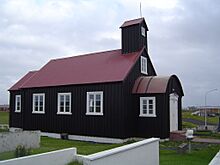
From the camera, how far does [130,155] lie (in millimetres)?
8281

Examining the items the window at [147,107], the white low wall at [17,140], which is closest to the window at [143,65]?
the window at [147,107]

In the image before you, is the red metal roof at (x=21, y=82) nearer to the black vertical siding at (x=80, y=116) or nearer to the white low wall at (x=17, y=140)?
the black vertical siding at (x=80, y=116)

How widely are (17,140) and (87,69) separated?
1054 cm

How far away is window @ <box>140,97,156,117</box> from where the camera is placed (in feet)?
61.1

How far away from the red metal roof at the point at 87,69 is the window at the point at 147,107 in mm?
2161

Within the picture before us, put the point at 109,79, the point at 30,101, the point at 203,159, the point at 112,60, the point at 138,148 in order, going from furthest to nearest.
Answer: the point at 30,101, the point at 112,60, the point at 109,79, the point at 203,159, the point at 138,148

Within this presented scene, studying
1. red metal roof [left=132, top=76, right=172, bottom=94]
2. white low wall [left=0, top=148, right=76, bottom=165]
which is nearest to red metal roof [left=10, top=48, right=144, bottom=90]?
red metal roof [left=132, top=76, right=172, bottom=94]

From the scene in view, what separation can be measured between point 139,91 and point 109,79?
2.15 meters

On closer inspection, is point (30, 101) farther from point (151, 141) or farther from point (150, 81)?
point (151, 141)

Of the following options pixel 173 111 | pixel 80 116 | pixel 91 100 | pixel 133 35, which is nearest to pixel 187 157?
pixel 173 111

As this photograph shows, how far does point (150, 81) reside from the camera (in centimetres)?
1934

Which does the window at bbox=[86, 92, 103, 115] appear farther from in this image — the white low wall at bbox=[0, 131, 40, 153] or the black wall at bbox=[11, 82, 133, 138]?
the white low wall at bbox=[0, 131, 40, 153]

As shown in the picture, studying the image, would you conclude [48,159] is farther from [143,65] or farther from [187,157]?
[143,65]

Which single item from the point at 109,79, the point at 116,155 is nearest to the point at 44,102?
the point at 109,79
